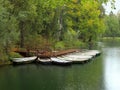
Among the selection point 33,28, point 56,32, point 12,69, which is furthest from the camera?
point 56,32

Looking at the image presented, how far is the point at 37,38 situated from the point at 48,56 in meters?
5.35

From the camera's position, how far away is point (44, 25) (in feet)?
157

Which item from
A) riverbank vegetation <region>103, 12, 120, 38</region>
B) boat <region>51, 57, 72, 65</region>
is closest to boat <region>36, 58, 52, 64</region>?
boat <region>51, 57, 72, 65</region>

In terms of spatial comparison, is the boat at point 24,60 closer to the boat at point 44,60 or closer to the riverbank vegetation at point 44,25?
the boat at point 44,60

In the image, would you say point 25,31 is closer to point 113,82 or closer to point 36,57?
point 36,57

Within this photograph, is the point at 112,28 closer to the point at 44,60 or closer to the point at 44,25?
the point at 44,25

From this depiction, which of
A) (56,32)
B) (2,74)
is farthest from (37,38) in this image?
(2,74)

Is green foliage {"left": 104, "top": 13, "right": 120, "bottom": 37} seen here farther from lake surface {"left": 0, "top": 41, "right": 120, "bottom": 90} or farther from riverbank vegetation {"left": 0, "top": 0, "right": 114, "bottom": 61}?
lake surface {"left": 0, "top": 41, "right": 120, "bottom": 90}

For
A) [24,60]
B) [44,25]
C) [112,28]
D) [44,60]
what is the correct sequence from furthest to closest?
[112,28], [44,25], [44,60], [24,60]

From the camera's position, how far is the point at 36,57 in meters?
34.9

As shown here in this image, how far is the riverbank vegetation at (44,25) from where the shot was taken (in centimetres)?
3128

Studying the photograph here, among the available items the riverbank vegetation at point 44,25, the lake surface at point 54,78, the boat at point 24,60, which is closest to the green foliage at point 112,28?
the riverbank vegetation at point 44,25

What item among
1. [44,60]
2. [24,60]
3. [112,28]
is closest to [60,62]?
[44,60]

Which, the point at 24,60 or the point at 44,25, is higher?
the point at 44,25
